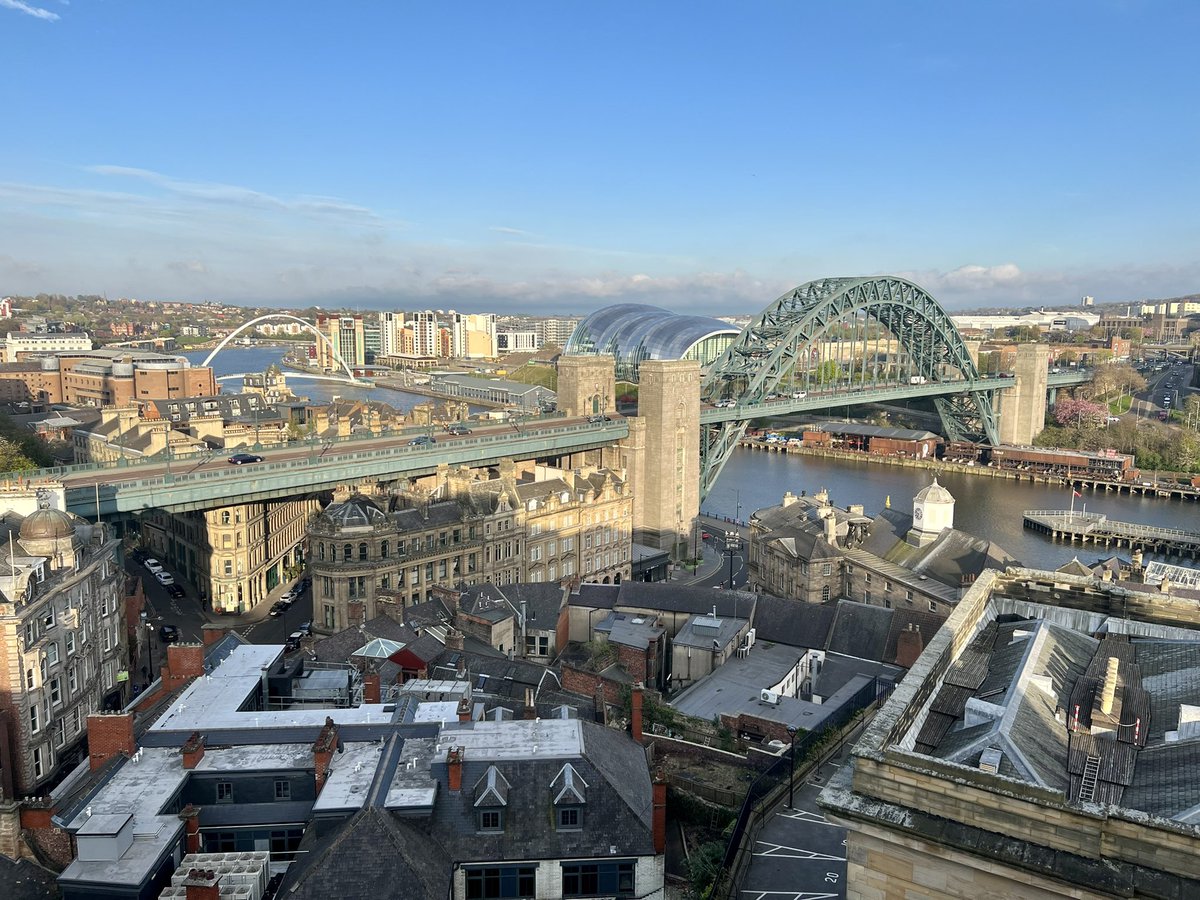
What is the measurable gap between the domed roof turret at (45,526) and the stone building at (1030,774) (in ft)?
76.5

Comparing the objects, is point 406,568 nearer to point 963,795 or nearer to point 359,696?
point 359,696

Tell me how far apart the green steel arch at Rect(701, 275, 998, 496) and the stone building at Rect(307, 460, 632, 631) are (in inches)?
659

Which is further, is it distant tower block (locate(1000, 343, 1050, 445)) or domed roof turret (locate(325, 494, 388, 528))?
distant tower block (locate(1000, 343, 1050, 445))

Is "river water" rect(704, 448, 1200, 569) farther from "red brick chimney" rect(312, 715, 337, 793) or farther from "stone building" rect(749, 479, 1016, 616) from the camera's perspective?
"red brick chimney" rect(312, 715, 337, 793)

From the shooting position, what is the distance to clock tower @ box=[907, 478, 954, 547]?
39594mm

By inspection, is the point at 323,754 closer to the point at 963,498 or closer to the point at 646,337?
the point at 963,498

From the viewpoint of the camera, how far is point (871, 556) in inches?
1538

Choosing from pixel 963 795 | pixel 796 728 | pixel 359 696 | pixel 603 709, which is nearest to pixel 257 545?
pixel 359 696

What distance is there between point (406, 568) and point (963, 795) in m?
31.1

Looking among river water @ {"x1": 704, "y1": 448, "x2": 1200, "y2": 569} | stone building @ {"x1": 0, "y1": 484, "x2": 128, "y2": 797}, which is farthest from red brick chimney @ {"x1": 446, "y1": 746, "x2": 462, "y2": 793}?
river water @ {"x1": 704, "y1": 448, "x2": 1200, "y2": 569}

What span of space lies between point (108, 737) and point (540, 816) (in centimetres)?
755

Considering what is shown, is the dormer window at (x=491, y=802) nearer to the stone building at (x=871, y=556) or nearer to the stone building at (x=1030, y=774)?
the stone building at (x=1030, y=774)

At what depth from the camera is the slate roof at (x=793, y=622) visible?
1129 inches

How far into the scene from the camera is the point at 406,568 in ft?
Result: 124
